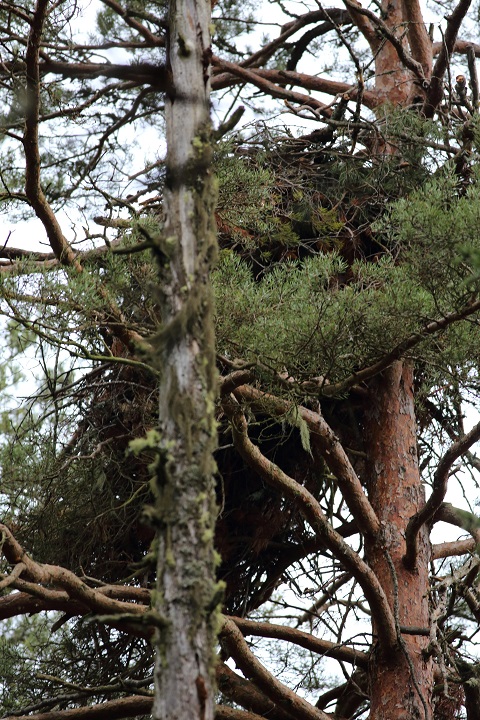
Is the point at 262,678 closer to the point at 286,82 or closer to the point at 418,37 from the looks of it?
the point at 286,82

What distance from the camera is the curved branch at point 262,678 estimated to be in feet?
13.0

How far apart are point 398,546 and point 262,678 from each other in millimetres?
1088

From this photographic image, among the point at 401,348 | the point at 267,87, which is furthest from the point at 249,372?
the point at 267,87

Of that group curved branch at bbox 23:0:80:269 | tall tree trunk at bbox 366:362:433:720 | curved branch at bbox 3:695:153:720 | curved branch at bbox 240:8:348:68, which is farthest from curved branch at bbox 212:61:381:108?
curved branch at bbox 3:695:153:720

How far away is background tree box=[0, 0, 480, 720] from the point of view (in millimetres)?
2830

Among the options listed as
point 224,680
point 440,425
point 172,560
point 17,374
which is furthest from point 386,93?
point 172,560

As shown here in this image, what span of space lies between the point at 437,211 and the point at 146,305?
1337 millimetres

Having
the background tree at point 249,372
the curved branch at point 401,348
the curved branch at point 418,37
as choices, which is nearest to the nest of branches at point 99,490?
the background tree at point 249,372

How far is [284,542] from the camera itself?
542 centimetres

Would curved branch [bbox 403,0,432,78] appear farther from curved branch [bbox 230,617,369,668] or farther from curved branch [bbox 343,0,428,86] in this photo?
curved branch [bbox 230,617,369,668]

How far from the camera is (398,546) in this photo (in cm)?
478

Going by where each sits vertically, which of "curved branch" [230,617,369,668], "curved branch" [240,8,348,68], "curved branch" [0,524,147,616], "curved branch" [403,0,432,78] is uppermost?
"curved branch" [240,8,348,68]

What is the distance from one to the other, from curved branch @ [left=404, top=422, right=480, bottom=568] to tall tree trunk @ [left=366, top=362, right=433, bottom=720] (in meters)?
0.19

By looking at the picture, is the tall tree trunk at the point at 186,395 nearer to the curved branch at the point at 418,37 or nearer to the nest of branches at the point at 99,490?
the nest of branches at the point at 99,490
